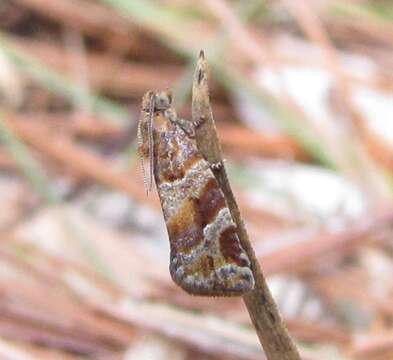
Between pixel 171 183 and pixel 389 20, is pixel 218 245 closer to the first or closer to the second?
pixel 171 183

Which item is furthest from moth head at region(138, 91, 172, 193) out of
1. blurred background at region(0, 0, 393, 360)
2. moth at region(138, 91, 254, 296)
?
blurred background at region(0, 0, 393, 360)

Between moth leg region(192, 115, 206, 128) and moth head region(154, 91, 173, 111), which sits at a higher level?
moth head region(154, 91, 173, 111)

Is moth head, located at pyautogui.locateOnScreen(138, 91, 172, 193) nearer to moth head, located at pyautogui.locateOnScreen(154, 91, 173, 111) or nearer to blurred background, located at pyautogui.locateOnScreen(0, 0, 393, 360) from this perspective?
moth head, located at pyautogui.locateOnScreen(154, 91, 173, 111)

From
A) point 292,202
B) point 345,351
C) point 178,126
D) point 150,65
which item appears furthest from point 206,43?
point 178,126

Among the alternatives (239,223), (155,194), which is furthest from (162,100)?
(155,194)

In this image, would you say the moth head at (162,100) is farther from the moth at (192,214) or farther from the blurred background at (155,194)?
the blurred background at (155,194)

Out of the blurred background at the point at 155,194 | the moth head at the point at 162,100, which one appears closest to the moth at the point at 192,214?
the moth head at the point at 162,100
